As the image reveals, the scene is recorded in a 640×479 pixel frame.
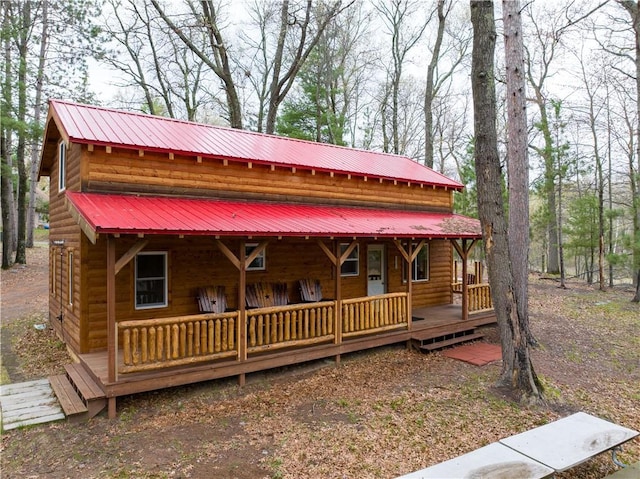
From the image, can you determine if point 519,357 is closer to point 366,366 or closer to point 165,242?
point 366,366

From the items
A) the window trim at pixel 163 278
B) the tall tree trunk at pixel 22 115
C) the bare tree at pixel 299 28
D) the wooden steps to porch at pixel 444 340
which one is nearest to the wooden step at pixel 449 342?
the wooden steps to porch at pixel 444 340

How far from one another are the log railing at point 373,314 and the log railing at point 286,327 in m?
0.41

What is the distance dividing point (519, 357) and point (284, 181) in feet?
21.4

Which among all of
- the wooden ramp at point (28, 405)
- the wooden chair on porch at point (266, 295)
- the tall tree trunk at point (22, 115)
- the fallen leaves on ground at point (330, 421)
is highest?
the tall tree trunk at point (22, 115)

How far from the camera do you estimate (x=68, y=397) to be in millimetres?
6504

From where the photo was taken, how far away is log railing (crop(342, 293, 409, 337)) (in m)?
9.12

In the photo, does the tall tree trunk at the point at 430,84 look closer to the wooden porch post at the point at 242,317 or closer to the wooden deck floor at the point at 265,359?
the wooden deck floor at the point at 265,359

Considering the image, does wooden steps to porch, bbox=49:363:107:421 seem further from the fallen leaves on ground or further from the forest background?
the forest background

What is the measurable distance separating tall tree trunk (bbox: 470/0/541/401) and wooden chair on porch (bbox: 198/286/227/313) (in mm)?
5431

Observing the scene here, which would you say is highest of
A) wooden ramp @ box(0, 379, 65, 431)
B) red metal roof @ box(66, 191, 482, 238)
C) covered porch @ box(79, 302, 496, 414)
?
red metal roof @ box(66, 191, 482, 238)

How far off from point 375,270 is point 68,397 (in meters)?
8.09

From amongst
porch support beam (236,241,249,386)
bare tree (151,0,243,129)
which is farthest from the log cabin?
bare tree (151,0,243,129)

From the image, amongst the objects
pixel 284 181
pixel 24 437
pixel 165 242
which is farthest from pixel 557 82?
pixel 24 437

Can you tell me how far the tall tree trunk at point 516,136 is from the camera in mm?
7434
